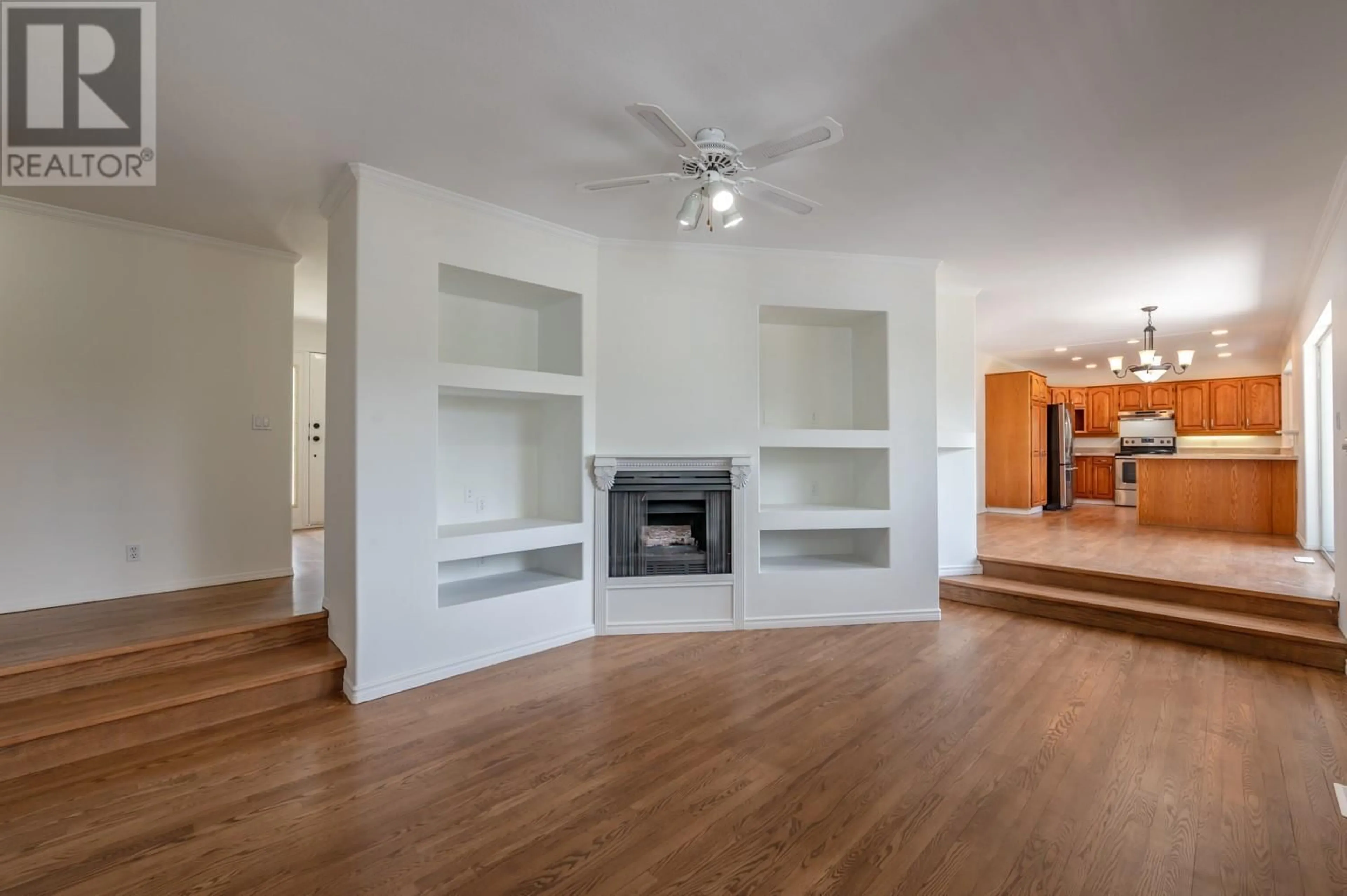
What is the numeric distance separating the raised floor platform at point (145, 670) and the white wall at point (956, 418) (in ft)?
15.5

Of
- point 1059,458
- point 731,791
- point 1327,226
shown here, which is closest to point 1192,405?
point 1059,458

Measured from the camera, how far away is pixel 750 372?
14.1 feet

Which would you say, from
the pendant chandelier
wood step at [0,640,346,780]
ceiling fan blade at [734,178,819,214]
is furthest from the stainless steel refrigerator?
wood step at [0,640,346,780]

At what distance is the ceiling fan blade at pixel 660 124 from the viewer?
2119 mm

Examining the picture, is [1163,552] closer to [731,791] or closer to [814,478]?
[814,478]

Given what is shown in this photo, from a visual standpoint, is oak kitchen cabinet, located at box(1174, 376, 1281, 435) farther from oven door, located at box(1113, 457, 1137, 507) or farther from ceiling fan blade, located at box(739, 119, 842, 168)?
Result: ceiling fan blade, located at box(739, 119, 842, 168)

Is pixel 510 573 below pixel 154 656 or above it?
above

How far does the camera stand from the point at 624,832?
199cm

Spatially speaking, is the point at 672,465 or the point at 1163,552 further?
the point at 1163,552

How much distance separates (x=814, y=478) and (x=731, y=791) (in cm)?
305

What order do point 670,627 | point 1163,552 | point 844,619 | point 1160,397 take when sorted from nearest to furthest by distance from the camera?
point 670,627, point 844,619, point 1163,552, point 1160,397

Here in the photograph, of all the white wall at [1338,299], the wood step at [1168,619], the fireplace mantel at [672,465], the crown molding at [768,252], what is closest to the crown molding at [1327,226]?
the white wall at [1338,299]

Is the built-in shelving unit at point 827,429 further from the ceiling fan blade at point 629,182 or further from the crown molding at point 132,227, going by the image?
the crown molding at point 132,227

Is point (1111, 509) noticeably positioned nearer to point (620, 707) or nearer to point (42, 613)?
point (620, 707)
